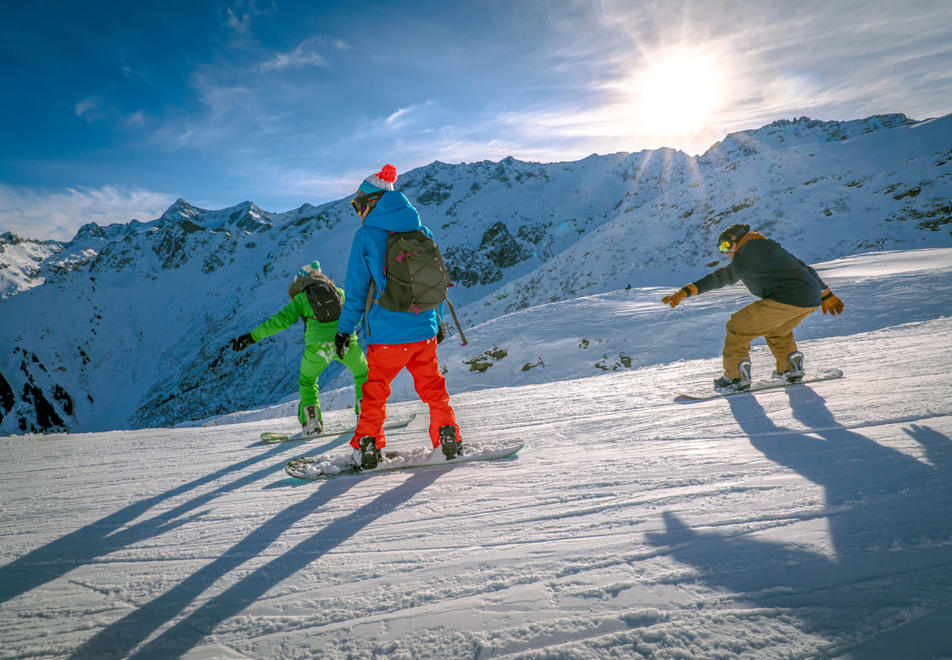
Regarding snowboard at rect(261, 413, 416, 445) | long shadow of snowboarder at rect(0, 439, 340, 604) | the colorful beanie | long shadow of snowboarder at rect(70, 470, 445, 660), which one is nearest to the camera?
long shadow of snowboarder at rect(70, 470, 445, 660)

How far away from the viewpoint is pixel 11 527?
7.92 feet

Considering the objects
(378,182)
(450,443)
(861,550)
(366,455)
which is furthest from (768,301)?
(366,455)

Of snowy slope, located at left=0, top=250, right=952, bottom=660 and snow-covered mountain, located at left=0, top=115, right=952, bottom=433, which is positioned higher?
snow-covered mountain, located at left=0, top=115, right=952, bottom=433

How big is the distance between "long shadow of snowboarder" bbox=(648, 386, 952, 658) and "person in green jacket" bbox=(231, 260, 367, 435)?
3600 millimetres

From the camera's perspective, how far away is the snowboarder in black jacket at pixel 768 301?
12.4 ft

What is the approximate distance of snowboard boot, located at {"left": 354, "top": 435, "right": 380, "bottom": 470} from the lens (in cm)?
281

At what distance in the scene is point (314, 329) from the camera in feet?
14.6

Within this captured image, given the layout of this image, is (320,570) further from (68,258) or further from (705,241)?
(68,258)

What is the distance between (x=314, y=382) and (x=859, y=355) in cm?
616

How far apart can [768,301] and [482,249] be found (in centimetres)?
6323

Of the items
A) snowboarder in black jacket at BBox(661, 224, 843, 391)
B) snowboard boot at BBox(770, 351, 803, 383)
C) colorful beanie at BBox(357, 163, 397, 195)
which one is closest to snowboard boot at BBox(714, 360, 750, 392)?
snowboarder in black jacket at BBox(661, 224, 843, 391)

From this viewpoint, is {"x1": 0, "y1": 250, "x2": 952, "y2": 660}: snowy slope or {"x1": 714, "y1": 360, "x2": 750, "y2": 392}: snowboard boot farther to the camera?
{"x1": 714, "y1": 360, "x2": 750, "y2": 392}: snowboard boot

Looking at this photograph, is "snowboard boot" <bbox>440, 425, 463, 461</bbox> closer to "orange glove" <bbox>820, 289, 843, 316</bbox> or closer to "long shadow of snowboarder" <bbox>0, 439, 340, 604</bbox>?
"long shadow of snowboarder" <bbox>0, 439, 340, 604</bbox>

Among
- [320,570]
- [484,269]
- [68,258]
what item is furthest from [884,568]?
[68,258]
